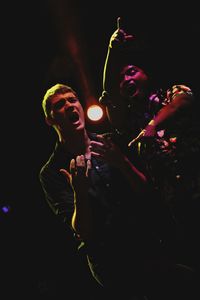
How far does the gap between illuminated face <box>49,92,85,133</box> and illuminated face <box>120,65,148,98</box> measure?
19.3 inches

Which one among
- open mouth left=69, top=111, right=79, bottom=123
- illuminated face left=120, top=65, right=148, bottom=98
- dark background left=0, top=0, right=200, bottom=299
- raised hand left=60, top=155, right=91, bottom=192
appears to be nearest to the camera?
raised hand left=60, top=155, right=91, bottom=192

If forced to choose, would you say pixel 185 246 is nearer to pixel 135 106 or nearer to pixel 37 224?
pixel 135 106

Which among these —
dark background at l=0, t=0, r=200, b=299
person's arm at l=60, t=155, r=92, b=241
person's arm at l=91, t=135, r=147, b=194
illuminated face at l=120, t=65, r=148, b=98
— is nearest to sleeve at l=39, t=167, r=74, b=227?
person's arm at l=60, t=155, r=92, b=241

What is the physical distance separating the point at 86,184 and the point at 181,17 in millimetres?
2268

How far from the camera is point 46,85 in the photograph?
5105 millimetres

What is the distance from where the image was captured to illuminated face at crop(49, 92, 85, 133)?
11.4 feet

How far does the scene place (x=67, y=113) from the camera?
351 cm

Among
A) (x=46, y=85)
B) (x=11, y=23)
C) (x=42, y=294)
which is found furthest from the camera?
(x=42, y=294)

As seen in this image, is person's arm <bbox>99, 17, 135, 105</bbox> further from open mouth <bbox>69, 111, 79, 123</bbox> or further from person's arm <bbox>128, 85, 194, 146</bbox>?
person's arm <bbox>128, 85, 194, 146</bbox>

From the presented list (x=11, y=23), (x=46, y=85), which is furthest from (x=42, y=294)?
(x=11, y=23)

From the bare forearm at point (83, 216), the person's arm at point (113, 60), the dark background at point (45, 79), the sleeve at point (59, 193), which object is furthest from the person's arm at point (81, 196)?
the dark background at point (45, 79)

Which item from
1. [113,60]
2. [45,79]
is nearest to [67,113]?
[113,60]

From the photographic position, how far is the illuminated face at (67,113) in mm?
3488

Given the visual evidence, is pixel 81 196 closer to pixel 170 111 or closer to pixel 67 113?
pixel 67 113
